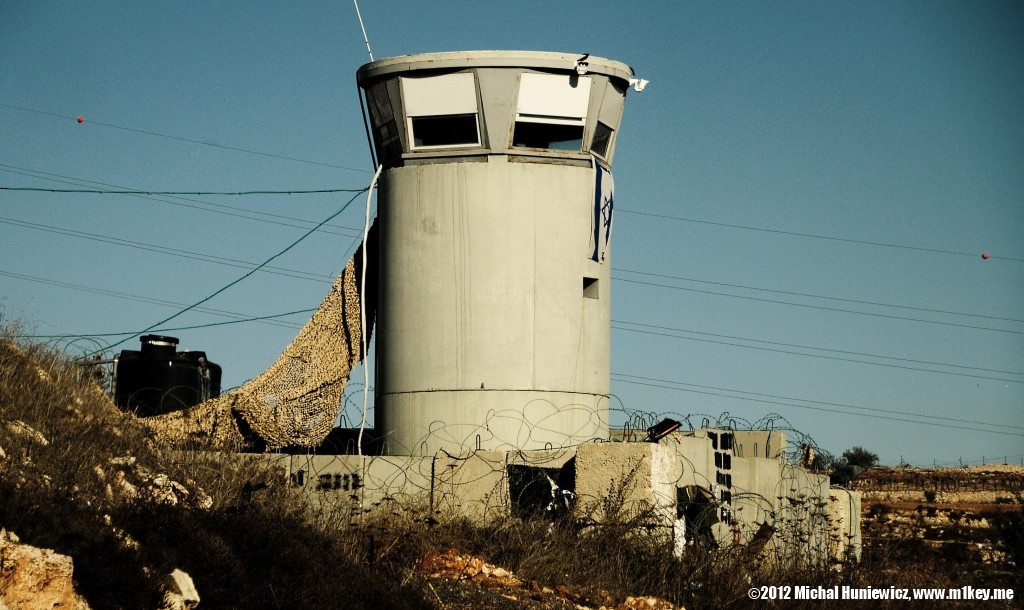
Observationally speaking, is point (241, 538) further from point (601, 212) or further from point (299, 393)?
point (601, 212)

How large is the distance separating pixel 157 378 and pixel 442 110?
625 cm

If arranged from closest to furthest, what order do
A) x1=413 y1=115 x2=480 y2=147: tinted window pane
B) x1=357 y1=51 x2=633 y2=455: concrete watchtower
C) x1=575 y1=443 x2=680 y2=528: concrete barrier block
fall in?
x1=575 y1=443 x2=680 y2=528: concrete barrier block → x1=357 y1=51 x2=633 y2=455: concrete watchtower → x1=413 y1=115 x2=480 y2=147: tinted window pane

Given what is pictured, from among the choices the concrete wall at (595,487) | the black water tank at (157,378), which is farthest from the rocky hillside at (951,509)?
the black water tank at (157,378)

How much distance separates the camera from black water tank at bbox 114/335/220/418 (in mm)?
18781

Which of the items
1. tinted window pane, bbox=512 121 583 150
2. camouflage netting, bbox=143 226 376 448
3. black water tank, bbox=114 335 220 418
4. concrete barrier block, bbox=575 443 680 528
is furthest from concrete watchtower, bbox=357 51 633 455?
black water tank, bbox=114 335 220 418

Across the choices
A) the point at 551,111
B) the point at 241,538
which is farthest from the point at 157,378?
the point at 241,538

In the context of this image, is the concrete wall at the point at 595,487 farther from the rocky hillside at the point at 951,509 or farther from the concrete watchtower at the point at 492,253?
the rocky hillside at the point at 951,509

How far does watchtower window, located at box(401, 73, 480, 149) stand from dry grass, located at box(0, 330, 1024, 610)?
6038 millimetres

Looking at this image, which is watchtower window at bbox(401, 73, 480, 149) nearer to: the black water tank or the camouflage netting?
the camouflage netting

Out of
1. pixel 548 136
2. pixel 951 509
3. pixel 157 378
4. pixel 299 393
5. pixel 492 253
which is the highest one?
pixel 548 136

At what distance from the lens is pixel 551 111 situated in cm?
1862

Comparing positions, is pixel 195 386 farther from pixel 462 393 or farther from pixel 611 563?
pixel 611 563

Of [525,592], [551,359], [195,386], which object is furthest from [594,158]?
[525,592]

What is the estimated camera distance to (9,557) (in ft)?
27.1
